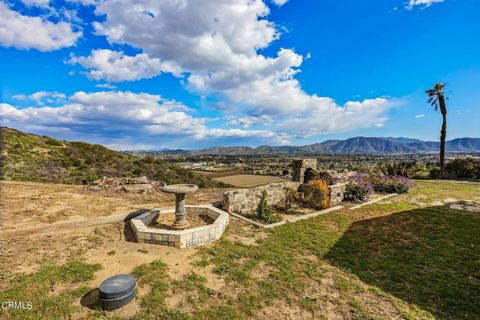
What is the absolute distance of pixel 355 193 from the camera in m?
11.1

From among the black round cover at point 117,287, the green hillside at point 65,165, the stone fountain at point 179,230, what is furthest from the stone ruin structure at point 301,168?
the green hillside at point 65,165

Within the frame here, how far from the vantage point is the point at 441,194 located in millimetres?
12352

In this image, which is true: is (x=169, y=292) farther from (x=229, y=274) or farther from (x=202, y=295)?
(x=229, y=274)

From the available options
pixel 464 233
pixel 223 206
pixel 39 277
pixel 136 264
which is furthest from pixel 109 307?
pixel 464 233

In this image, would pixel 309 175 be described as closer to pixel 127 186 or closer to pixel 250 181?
pixel 127 186

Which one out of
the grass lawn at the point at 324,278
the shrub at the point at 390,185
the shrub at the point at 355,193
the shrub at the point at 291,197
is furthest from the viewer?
the shrub at the point at 390,185

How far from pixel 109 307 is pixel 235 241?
329 cm

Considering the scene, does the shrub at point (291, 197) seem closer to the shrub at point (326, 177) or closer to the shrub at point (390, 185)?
the shrub at point (326, 177)

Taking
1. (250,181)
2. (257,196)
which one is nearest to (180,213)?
(257,196)

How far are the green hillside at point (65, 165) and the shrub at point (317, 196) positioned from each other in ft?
48.7

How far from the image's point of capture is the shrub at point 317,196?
32.0 ft

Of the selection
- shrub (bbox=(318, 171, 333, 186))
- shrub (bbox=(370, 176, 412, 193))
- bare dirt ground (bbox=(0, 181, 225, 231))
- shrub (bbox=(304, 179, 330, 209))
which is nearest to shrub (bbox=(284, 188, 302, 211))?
shrub (bbox=(304, 179, 330, 209))

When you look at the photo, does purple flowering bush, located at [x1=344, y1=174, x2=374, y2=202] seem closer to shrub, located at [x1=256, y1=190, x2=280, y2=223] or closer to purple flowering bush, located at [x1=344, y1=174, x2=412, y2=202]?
purple flowering bush, located at [x1=344, y1=174, x2=412, y2=202]
